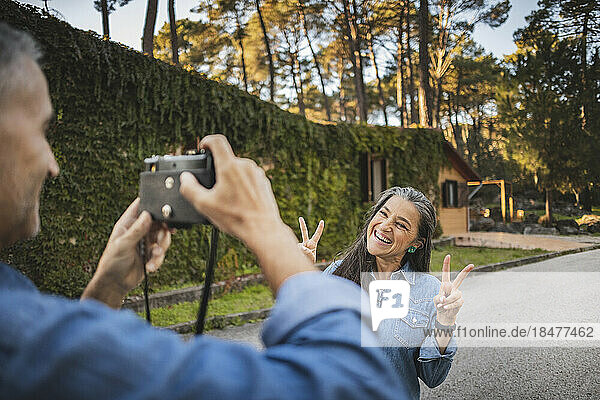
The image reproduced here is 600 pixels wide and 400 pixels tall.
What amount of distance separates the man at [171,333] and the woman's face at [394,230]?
4.74 ft

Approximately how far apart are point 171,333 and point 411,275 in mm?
1596

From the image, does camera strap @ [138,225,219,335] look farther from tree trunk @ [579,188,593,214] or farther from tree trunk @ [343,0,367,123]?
tree trunk @ [343,0,367,123]

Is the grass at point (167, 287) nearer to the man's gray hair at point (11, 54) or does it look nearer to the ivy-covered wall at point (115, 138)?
the ivy-covered wall at point (115, 138)

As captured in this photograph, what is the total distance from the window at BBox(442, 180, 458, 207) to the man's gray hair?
1568cm

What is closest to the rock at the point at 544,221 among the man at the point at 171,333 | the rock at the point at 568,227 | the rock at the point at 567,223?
the rock at the point at 567,223

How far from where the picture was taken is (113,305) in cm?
83

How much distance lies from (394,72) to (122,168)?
68.6 feet

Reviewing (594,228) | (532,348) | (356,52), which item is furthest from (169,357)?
(356,52)

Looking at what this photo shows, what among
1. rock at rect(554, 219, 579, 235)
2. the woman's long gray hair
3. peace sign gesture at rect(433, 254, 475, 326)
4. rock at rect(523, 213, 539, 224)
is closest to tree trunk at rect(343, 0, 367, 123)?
rock at rect(523, 213, 539, 224)

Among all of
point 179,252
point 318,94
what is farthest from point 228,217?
point 318,94

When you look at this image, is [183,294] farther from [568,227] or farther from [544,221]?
[544,221]

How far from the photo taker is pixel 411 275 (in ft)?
6.41

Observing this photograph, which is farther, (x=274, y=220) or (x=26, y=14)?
(x=26, y=14)

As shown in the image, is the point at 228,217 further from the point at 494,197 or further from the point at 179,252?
the point at 494,197
